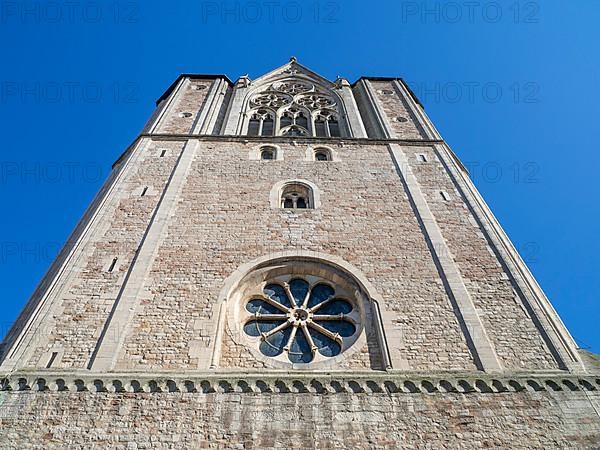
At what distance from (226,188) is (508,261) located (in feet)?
20.9

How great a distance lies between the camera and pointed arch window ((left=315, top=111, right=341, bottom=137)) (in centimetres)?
1900

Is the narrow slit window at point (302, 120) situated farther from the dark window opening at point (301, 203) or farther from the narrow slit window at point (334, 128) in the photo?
the dark window opening at point (301, 203)

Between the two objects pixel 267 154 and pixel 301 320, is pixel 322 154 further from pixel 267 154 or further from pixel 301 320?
pixel 301 320

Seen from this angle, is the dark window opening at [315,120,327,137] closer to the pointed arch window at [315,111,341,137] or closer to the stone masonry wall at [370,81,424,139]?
the pointed arch window at [315,111,341,137]

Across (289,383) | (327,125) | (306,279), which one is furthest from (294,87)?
(289,383)

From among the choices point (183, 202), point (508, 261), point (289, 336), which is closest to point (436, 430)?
point (289, 336)

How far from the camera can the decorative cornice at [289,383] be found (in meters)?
7.52

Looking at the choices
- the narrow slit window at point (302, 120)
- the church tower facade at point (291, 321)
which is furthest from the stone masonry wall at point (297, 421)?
the narrow slit window at point (302, 120)

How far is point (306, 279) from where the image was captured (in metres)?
10.4

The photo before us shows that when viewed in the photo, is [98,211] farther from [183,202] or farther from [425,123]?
[425,123]

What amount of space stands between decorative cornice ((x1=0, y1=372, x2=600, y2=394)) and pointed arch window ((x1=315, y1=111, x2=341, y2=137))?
1215cm

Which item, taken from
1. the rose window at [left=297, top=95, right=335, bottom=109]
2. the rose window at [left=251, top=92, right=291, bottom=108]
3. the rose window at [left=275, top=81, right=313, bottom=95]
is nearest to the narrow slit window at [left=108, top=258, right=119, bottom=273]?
the rose window at [left=251, top=92, right=291, bottom=108]

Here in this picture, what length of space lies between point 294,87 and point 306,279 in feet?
48.7

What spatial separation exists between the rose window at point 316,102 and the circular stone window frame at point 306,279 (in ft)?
39.4
